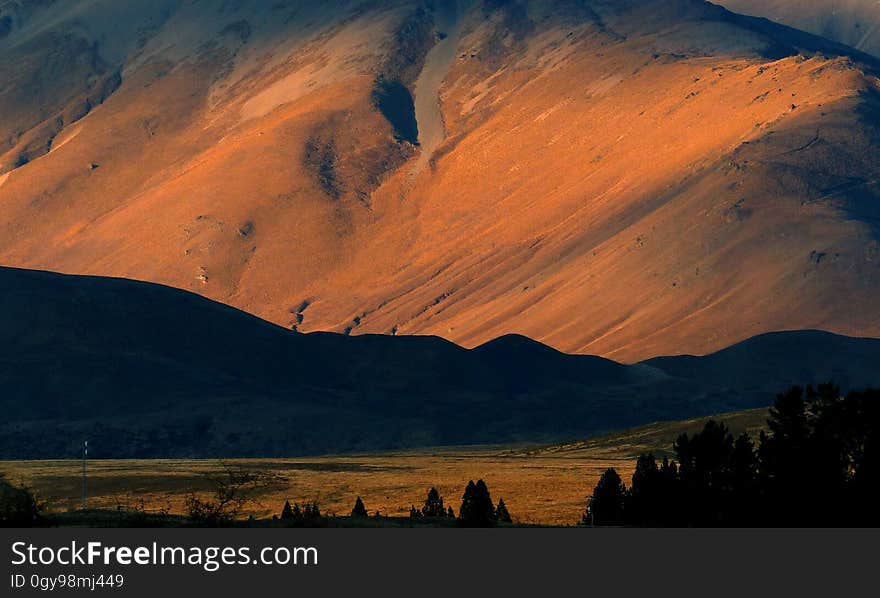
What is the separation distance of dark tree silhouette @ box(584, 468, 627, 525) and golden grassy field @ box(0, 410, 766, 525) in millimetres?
10055

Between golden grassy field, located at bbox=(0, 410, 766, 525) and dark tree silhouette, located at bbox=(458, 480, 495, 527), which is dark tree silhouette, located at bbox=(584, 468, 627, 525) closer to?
golden grassy field, located at bbox=(0, 410, 766, 525)

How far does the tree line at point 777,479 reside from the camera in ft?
264

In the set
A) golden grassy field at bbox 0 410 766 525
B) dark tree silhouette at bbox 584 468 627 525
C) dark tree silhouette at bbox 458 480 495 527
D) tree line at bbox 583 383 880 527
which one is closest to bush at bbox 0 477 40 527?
dark tree silhouette at bbox 458 480 495 527

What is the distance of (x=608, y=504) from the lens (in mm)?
89188

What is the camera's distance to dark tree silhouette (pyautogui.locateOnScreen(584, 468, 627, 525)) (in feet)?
289

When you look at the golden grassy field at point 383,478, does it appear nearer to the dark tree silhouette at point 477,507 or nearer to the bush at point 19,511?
the dark tree silhouette at point 477,507

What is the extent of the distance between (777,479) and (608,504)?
32.7ft

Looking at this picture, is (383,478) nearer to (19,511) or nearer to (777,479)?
(777,479)

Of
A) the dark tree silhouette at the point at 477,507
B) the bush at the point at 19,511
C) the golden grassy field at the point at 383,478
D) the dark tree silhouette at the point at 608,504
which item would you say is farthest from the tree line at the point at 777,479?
the bush at the point at 19,511

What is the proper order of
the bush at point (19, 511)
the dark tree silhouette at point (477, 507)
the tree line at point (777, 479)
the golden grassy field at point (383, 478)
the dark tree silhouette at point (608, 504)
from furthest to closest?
the golden grassy field at point (383, 478) → the dark tree silhouette at point (608, 504) → the tree line at point (777, 479) → the dark tree silhouette at point (477, 507) → the bush at point (19, 511)

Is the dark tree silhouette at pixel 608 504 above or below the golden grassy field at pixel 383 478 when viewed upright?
below

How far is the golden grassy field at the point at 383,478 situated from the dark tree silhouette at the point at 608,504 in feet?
33.0
